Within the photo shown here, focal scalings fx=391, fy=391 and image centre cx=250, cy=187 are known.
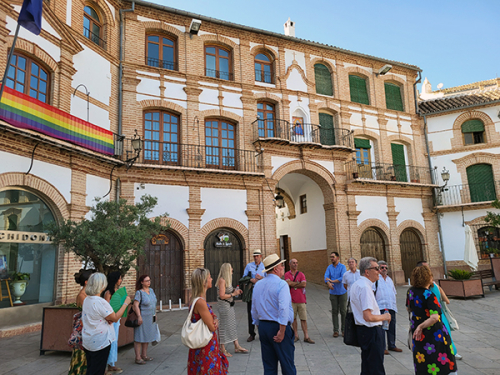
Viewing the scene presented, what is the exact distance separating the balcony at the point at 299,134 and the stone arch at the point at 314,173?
977 mm

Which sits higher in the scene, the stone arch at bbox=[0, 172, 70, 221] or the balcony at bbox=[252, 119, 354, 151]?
the balcony at bbox=[252, 119, 354, 151]

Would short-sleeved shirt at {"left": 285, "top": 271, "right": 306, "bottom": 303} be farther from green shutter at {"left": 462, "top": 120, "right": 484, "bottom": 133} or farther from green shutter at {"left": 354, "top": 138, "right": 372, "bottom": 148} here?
green shutter at {"left": 462, "top": 120, "right": 484, "bottom": 133}

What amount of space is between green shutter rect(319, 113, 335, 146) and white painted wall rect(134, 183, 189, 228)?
7.17 metres

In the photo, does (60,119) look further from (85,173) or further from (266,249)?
(266,249)

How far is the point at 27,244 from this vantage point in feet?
35.0

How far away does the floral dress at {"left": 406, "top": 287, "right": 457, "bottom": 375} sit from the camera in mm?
4352

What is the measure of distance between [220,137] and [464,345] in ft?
38.3

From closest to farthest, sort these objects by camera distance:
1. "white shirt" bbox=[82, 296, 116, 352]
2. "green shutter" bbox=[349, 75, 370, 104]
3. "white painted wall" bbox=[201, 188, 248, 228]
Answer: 1. "white shirt" bbox=[82, 296, 116, 352]
2. "white painted wall" bbox=[201, 188, 248, 228]
3. "green shutter" bbox=[349, 75, 370, 104]

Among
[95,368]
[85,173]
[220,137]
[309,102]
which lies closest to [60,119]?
[85,173]

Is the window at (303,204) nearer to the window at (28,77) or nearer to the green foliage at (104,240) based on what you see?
the green foliage at (104,240)

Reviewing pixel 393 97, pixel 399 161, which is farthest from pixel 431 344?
pixel 393 97

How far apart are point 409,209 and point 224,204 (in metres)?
10.0

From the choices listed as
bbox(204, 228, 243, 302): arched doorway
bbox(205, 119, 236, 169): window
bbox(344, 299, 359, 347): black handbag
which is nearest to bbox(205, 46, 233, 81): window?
bbox(205, 119, 236, 169): window

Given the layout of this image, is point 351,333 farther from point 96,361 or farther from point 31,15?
point 31,15
